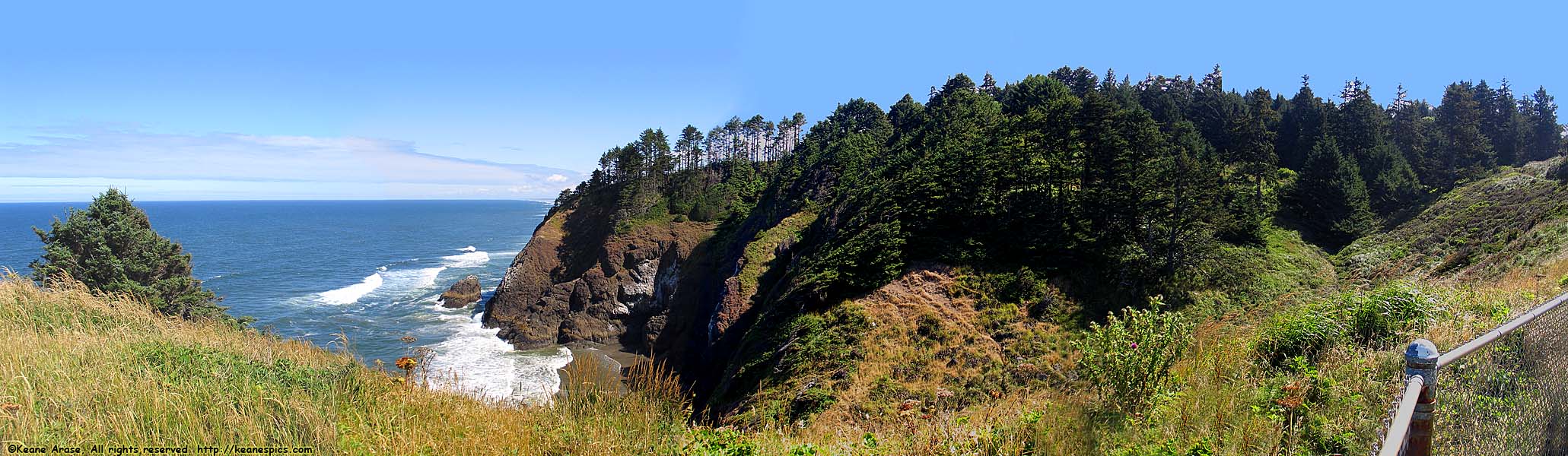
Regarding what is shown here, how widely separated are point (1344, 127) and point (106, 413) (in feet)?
213

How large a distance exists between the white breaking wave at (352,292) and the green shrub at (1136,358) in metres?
55.7

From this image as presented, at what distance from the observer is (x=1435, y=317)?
19.5ft

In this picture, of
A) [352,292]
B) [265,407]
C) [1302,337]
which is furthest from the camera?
[352,292]

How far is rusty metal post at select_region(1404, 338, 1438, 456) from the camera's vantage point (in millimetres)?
2588

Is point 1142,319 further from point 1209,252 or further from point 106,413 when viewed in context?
point 1209,252

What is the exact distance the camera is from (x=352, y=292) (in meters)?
51.3

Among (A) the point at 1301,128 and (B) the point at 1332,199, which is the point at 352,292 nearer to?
(B) the point at 1332,199

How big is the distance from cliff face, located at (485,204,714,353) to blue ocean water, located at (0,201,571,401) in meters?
2.31

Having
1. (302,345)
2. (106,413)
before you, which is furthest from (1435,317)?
(302,345)

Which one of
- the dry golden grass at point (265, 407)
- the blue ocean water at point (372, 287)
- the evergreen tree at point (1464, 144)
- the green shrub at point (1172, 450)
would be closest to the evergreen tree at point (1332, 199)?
the evergreen tree at point (1464, 144)

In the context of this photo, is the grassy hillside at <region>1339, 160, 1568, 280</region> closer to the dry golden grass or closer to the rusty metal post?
the rusty metal post

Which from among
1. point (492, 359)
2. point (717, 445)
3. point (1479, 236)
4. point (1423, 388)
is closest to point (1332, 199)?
point (1479, 236)

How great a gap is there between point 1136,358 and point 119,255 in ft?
131

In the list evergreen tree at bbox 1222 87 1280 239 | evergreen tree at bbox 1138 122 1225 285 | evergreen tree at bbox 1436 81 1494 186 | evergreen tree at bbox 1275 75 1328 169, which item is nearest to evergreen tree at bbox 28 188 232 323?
evergreen tree at bbox 1138 122 1225 285
